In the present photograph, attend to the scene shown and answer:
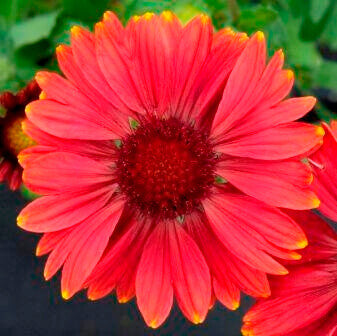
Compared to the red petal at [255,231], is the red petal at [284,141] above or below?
above

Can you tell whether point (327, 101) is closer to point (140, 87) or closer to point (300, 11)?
point (300, 11)

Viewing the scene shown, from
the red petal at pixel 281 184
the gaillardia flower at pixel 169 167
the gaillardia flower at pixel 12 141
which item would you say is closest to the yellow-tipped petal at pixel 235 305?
the gaillardia flower at pixel 169 167

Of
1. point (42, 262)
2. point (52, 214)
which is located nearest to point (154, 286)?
point (52, 214)

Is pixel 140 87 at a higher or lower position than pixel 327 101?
higher

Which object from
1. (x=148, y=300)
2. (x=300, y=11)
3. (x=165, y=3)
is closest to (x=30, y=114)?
(x=148, y=300)

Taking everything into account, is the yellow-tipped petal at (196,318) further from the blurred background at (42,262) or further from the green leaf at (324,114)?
the green leaf at (324,114)

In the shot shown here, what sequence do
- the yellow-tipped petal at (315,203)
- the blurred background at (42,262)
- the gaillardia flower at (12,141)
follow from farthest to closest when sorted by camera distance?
the blurred background at (42,262) < the gaillardia flower at (12,141) < the yellow-tipped petal at (315,203)

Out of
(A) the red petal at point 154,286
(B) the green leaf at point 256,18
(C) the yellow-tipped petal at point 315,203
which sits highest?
(C) the yellow-tipped petal at point 315,203
